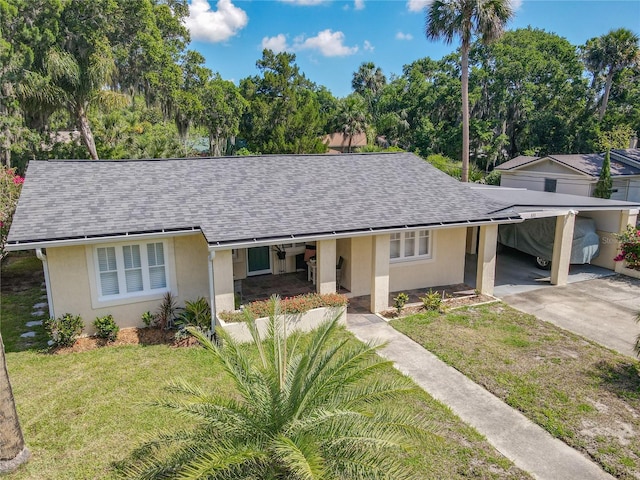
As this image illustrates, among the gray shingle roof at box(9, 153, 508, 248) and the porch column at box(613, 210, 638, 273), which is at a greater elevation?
the gray shingle roof at box(9, 153, 508, 248)

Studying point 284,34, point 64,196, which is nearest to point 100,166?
point 64,196

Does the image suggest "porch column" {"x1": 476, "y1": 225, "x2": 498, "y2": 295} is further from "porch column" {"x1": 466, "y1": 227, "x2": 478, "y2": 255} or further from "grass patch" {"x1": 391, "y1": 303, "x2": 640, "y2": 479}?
"porch column" {"x1": 466, "y1": 227, "x2": 478, "y2": 255}

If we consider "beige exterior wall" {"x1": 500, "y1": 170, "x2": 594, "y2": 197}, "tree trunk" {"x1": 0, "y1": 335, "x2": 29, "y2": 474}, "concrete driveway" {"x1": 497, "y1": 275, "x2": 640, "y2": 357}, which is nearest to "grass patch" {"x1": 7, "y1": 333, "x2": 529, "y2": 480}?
"tree trunk" {"x1": 0, "y1": 335, "x2": 29, "y2": 474}

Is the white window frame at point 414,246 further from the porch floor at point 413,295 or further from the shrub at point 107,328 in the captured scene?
the shrub at point 107,328

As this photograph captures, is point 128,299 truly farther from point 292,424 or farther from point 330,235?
point 292,424

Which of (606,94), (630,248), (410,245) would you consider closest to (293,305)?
(410,245)

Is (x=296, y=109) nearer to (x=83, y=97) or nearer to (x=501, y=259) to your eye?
(x=83, y=97)
